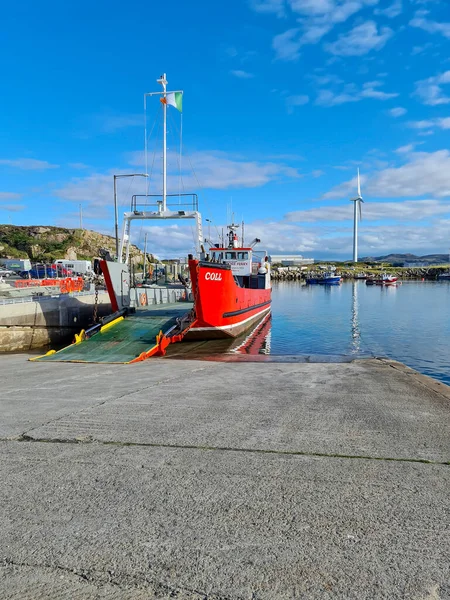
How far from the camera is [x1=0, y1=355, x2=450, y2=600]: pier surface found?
7.82ft

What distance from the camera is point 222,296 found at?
1773 cm

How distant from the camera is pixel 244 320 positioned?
21.8 m

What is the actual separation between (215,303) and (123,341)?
180 inches

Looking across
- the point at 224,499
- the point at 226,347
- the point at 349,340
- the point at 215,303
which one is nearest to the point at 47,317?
the point at 215,303

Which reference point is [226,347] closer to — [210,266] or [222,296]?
[222,296]

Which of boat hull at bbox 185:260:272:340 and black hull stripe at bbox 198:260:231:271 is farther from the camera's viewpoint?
boat hull at bbox 185:260:272:340

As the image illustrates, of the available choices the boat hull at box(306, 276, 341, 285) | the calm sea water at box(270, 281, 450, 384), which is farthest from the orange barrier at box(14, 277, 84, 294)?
the boat hull at box(306, 276, 341, 285)

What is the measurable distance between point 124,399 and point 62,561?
4.11 meters

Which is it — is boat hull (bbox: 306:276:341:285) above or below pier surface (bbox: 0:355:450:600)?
above

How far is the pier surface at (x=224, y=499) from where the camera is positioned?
238 cm

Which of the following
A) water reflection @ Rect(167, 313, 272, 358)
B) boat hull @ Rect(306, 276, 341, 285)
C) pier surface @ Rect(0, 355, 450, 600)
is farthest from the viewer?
boat hull @ Rect(306, 276, 341, 285)

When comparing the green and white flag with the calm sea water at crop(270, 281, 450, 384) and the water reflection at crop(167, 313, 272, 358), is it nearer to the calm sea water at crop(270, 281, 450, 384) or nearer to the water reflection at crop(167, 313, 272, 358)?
the water reflection at crop(167, 313, 272, 358)

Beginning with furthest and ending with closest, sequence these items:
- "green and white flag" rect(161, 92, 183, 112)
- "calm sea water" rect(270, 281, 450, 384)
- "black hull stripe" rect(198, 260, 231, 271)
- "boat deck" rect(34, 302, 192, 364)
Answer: "green and white flag" rect(161, 92, 183, 112), "calm sea water" rect(270, 281, 450, 384), "black hull stripe" rect(198, 260, 231, 271), "boat deck" rect(34, 302, 192, 364)

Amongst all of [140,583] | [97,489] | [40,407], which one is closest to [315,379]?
[40,407]
